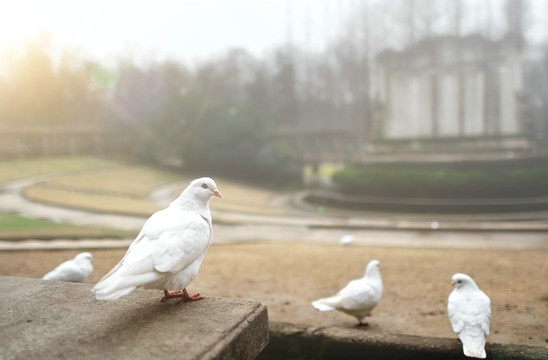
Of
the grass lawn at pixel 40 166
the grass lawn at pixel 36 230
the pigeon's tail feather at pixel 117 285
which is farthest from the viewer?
the grass lawn at pixel 40 166

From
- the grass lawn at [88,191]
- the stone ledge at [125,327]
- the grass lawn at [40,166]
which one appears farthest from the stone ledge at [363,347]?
the grass lawn at [40,166]

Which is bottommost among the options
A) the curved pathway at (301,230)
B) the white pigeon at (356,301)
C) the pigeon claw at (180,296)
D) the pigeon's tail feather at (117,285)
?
the curved pathway at (301,230)

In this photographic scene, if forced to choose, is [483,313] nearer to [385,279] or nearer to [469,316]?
[469,316]

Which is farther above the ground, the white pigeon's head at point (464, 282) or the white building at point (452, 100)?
the white building at point (452, 100)

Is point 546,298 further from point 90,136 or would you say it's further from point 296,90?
point 296,90

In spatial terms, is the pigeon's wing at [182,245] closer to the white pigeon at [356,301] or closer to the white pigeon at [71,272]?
the white pigeon at [356,301]

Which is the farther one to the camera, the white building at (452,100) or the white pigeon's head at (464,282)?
the white building at (452,100)

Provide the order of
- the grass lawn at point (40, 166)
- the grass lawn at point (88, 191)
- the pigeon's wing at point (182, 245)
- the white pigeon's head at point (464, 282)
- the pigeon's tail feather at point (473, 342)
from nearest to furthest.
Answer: the pigeon's wing at point (182, 245) → the pigeon's tail feather at point (473, 342) → the white pigeon's head at point (464, 282) → the grass lawn at point (88, 191) → the grass lawn at point (40, 166)

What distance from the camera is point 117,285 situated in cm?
181

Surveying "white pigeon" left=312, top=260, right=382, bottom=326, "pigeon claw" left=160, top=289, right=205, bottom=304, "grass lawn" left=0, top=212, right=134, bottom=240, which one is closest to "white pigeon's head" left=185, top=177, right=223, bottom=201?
"pigeon claw" left=160, top=289, right=205, bottom=304

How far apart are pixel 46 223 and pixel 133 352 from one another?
A: 24.6 ft

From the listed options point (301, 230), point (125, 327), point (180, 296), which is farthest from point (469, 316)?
point (301, 230)

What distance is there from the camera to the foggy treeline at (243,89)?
1223 centimetres

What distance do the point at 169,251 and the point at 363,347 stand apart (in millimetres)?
1590
